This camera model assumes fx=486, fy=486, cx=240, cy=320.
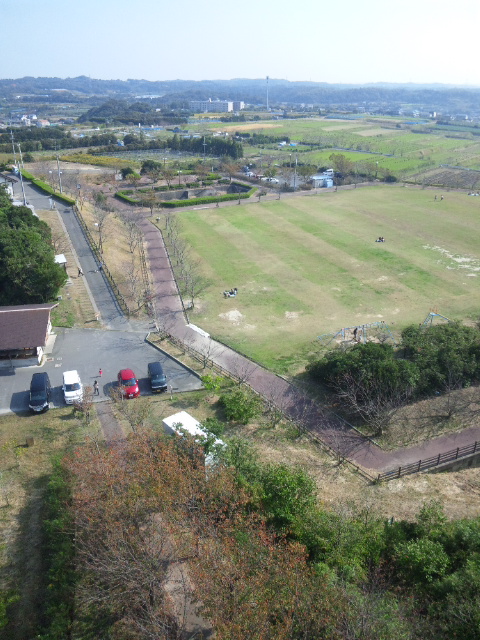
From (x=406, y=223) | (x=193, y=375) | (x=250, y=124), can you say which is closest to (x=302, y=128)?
(x=250, y=124)

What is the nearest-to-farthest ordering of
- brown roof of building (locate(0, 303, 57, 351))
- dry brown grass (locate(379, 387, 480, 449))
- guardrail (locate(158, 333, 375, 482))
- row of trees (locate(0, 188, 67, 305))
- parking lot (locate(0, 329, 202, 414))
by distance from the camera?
guardrail (locate(158, 333, 375, 482)) < dry brown grass (locate(379, 387, 480, 449)) < parking lot (locate(0, 329, 202, 414)) < brown roof of building (locate(0, 303, 57, 351)) < row of trees (locate(0, 188, 67, 305))

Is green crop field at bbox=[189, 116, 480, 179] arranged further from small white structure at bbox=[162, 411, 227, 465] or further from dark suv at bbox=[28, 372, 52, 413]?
small white structure at bbox=[162, 411, 227, 465]

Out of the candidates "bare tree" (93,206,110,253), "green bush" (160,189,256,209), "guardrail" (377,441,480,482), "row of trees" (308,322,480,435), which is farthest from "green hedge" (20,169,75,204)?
"guardrail" (377,441,480,482)

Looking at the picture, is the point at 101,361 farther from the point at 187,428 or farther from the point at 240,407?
the point at 187,428

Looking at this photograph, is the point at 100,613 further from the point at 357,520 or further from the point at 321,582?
the point at 357,520

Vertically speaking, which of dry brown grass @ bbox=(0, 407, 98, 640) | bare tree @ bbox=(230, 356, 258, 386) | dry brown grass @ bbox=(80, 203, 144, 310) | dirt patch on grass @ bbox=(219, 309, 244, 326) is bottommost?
bare tree @ bbox=(230, 356, 258, 386)

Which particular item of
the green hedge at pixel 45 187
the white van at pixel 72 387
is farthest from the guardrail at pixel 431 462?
the green hedge at pixel 45 187

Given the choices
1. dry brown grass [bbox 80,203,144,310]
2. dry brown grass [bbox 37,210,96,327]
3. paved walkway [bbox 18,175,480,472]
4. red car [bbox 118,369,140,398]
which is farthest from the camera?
dry brown grass [bbox 80,203,144,310]
